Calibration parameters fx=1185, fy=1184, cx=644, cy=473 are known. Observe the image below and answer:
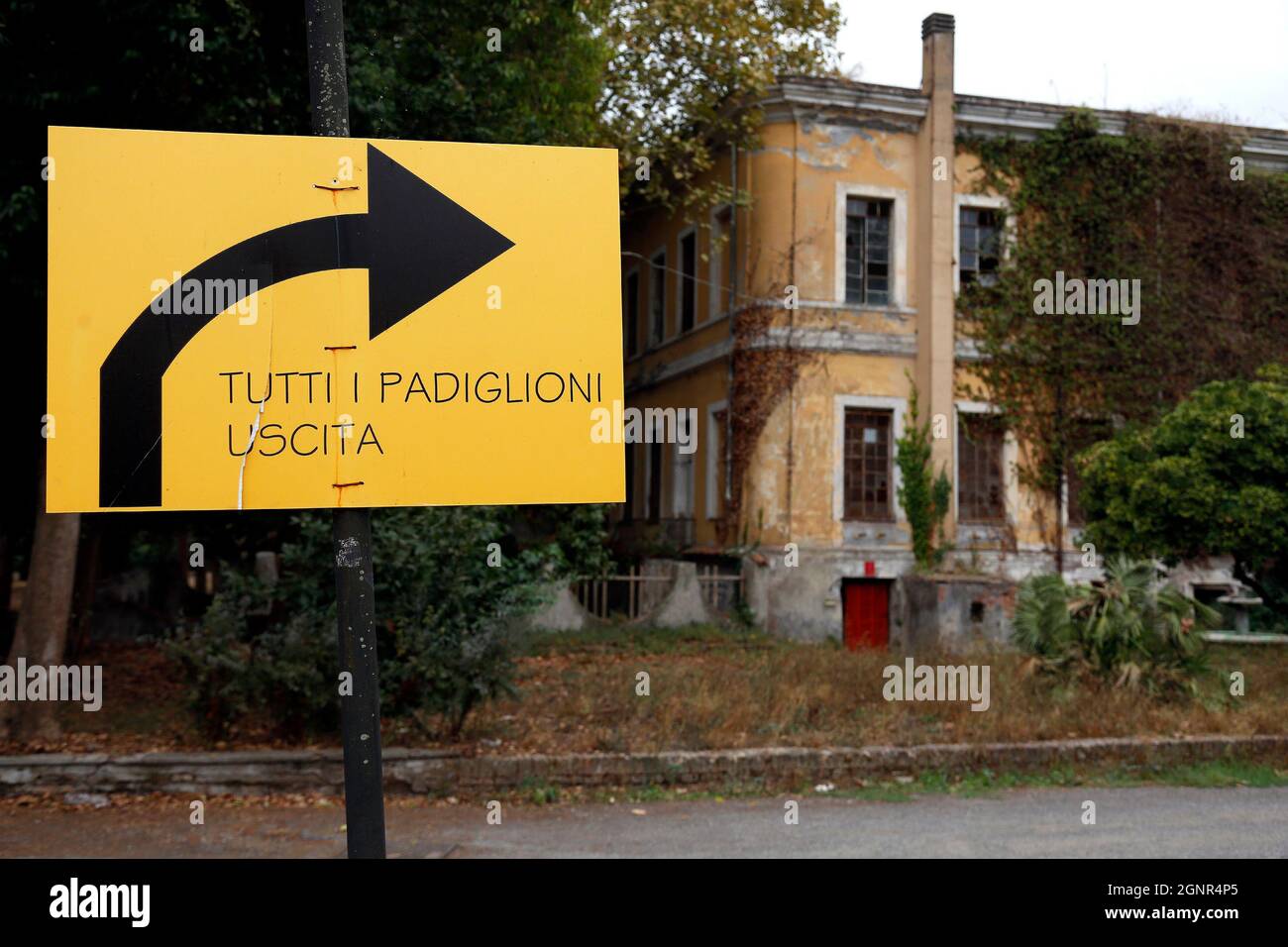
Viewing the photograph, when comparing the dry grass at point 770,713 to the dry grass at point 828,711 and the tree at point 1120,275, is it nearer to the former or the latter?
the dry grass at point 828,711

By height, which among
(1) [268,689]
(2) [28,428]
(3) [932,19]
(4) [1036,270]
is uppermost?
(3) [932,19]

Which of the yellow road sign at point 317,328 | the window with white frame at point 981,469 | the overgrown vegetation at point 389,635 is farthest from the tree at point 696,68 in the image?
the yellow road sign at point 317,328

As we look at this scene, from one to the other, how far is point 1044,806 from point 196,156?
737 centimetres

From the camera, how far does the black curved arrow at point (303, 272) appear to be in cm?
435

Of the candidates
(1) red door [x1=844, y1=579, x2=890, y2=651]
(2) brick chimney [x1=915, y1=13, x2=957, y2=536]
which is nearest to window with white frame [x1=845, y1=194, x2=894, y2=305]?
(2) brick chimney [x1=915, y1=13, x2=957, y2=536]

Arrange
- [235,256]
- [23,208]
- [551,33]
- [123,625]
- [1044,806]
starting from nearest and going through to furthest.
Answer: [235,256] → [1044,806] → [23,208] → [551,33] → [123,625]

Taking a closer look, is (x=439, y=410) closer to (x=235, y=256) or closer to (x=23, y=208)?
(x=235, y=256)

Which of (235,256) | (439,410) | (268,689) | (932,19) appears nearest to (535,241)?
(439,410)

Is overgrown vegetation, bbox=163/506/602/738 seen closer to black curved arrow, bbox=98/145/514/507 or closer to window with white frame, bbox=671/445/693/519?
black curved arrow, bbox=98/145/514/507

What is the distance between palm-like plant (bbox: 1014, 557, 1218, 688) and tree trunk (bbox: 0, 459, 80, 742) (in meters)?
8.98

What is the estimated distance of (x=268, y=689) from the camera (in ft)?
30.4

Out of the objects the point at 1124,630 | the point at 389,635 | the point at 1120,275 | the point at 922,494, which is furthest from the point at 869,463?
the point at 389,635

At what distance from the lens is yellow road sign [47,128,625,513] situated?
436 centimetres

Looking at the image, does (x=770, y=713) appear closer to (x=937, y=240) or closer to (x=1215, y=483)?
(x=1215, y=483)
